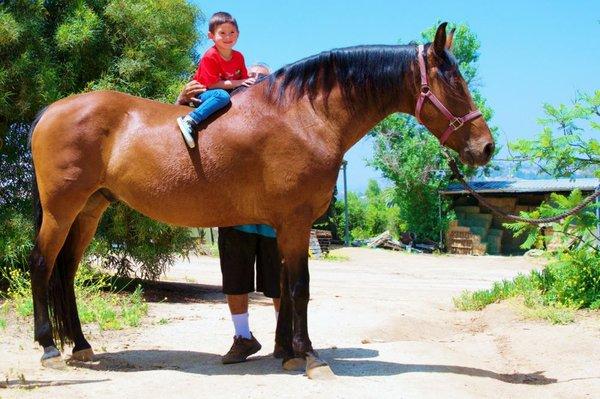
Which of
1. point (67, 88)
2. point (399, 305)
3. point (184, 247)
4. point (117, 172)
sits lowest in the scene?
point (399, 305)

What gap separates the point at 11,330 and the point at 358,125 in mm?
3837

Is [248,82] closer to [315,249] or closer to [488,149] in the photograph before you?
[488,149]

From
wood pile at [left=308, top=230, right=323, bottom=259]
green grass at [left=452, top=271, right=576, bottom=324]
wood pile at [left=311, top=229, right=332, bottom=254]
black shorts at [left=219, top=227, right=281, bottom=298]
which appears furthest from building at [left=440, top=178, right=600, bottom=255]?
black shorts at [left=219, top=227, right=281, bottom=298]

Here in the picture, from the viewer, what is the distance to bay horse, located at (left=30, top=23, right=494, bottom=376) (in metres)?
4.34

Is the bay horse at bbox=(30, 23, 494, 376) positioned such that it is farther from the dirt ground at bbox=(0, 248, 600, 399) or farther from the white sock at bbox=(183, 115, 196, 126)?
the dirt ground at bbox=(0, 248, 600, 399)

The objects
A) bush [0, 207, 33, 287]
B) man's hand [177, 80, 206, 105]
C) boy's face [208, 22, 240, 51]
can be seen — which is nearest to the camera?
boy's face [208, 22, 240, 51]

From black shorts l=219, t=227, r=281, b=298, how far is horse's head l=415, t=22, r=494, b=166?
5.21 ft

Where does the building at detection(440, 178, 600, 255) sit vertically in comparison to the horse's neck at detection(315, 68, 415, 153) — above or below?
below

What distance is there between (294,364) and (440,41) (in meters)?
2.39

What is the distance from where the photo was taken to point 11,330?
605 cm

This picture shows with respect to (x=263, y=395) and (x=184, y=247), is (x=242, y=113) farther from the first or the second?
(x=184, y=247)

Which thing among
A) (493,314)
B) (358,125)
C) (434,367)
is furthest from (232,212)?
(493,314)

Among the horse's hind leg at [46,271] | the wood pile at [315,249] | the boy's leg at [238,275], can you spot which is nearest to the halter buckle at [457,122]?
the boy's leg at [238,275]

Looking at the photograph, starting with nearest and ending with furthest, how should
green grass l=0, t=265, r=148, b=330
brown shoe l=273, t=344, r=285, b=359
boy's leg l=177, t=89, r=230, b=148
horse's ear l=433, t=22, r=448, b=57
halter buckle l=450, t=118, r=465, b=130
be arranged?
horse's ear l=433, t=22, r=448, b=57 < halter buckle l=450, t=118, r=465, b=130 < boy's leg l=177, t=89, r=230, b=148 < brown shoe l=273, t=344, r=285, b=359 < green grass l=0, t=265, r=148, b=330
